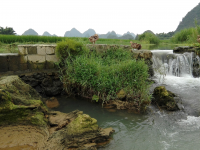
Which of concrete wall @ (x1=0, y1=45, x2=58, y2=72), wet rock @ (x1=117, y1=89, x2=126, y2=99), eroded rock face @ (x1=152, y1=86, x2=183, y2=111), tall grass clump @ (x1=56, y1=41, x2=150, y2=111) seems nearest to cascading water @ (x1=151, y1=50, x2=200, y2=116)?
eroded rock face @ (x1=152, y1=86, x2=183, y2=111)

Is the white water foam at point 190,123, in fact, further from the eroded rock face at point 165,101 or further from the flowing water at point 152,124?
the eroded rock face at point 165,101

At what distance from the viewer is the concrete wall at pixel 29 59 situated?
16.3 feet

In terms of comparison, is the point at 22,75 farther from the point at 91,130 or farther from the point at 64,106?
the point at 91,130

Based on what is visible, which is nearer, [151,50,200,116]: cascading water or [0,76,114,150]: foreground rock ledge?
[0,76,114,150]: foreground rock ledge

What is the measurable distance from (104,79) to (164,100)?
5.72 feet

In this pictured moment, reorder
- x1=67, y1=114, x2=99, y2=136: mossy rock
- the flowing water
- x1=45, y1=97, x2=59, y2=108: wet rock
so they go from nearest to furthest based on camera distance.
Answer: x1=67, y1=114, x2=99, y2=136: mossy rock, the flowing water, x1=45, y1=97, x2=59, y2=108: wet rock

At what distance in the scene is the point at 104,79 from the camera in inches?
183

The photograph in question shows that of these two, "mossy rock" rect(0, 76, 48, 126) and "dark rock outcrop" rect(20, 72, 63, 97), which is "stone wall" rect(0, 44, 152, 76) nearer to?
"dark rock outcrop" rect(20, 72, 63, 97)

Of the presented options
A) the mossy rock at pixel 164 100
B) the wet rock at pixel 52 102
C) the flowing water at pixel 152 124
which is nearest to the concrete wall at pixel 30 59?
the wet rock at pixel 52 102

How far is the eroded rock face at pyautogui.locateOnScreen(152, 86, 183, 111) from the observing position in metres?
4.34

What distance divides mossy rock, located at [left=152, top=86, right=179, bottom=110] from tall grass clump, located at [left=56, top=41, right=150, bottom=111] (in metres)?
0.29

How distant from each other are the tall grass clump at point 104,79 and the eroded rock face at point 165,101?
291 millimetres

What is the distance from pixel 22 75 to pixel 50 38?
Answer: 13.6 ft

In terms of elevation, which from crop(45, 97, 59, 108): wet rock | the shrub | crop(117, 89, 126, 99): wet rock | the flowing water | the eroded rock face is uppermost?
the shrub
